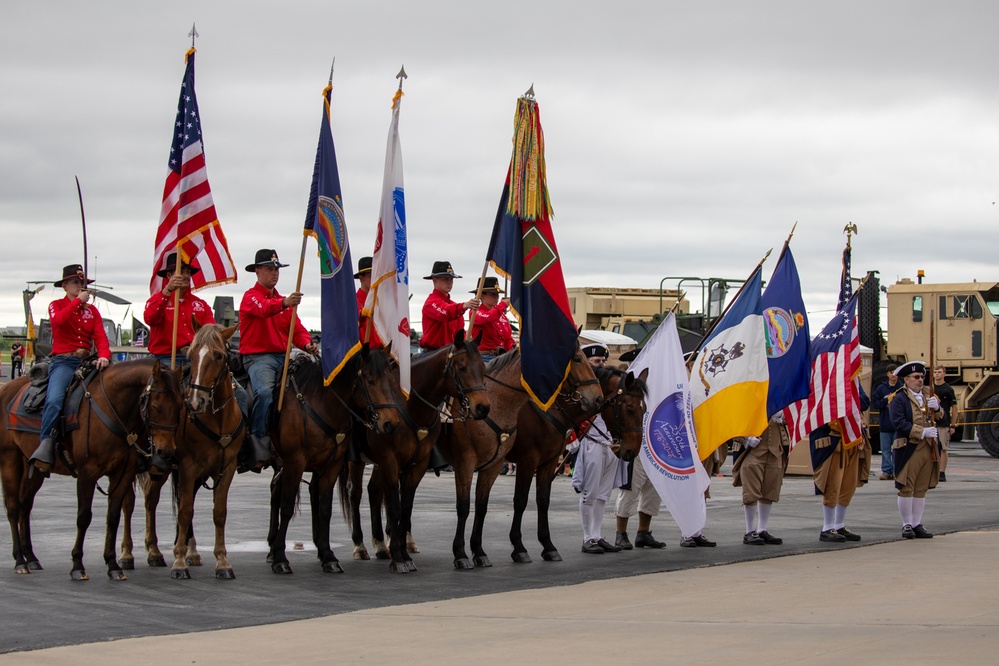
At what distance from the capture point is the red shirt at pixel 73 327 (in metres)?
12.2

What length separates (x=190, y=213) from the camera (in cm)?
1247

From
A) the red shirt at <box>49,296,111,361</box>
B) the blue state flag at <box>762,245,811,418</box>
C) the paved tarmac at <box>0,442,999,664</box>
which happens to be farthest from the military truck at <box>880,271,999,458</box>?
the red shirt at <box>49,296,111,361</box>

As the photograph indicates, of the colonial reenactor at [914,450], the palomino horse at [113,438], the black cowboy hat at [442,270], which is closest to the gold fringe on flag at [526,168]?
the black cowboy hat at [442,270]

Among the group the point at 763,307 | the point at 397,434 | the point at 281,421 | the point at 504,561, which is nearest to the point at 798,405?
the point at 763,307

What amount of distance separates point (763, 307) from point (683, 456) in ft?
7.46

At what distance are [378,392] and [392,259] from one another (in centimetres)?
167

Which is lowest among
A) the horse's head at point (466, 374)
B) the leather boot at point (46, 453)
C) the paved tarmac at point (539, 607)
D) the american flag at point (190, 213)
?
the paved tarmac at point (539, 607)

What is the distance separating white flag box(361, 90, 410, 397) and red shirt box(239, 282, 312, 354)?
89cm

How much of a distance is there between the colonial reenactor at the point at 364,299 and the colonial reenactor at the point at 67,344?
8.49ft

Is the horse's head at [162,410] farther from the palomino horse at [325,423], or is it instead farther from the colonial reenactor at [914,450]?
the colonial reenactor at [914,450]

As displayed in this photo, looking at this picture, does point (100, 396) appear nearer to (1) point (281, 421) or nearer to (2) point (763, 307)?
(1) point (281, 421)

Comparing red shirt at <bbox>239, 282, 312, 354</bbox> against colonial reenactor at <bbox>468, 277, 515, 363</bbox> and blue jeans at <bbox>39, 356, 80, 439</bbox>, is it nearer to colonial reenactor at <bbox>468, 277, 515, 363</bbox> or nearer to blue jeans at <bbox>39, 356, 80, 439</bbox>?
blue jeans at <bbox>39, 356, 80, 439</bbox>

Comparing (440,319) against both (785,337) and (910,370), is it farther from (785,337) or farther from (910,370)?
(910,370)

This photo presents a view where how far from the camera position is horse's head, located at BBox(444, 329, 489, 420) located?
480 inches
